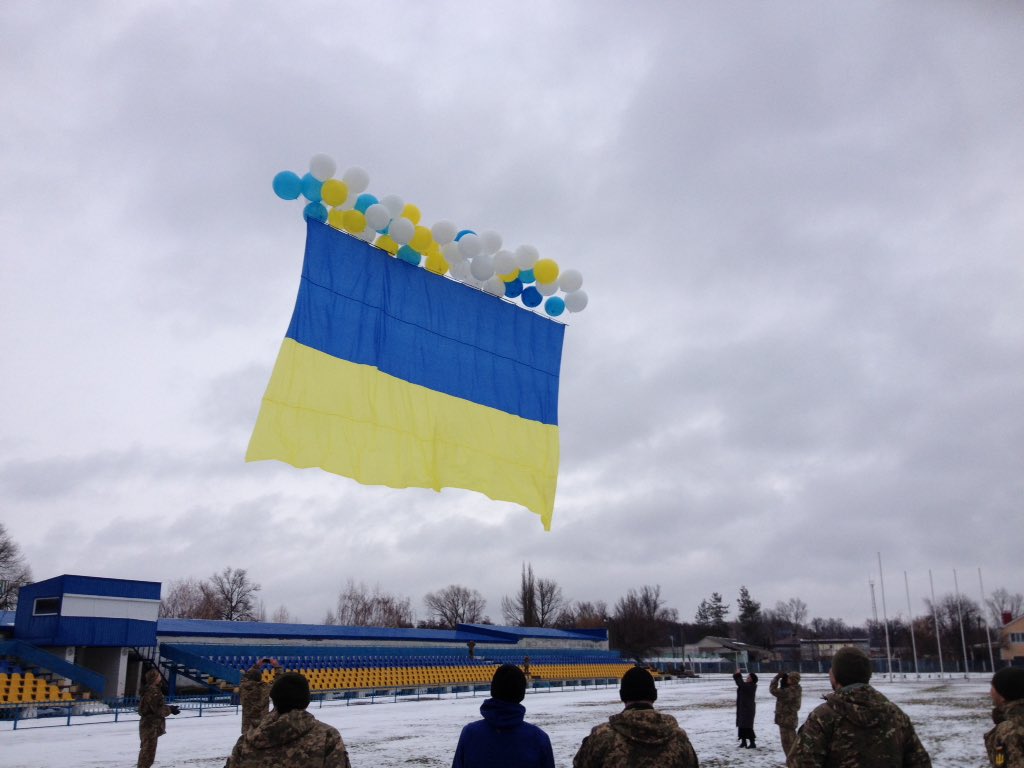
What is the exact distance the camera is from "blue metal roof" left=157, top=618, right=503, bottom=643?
39.7 m

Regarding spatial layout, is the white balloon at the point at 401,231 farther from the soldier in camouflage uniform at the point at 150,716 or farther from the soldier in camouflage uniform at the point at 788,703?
the soldier in camouflage uniform at the point at 788,703

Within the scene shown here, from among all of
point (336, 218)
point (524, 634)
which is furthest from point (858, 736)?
point (524, 634)

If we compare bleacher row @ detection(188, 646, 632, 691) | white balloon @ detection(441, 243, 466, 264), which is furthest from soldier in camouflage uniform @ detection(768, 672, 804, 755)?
bleacher row @ detection(188, 646, 632, 691)

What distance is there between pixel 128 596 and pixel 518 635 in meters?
34.0

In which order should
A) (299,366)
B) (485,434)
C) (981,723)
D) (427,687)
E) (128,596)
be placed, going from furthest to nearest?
(427,687) < (128,596) < (981,723) < (485,434) < (299,366)

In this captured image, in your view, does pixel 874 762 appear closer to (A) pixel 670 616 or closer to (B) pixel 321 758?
(B) pixel 321 758

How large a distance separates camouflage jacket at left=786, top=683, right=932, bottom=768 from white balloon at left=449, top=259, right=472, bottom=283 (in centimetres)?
722

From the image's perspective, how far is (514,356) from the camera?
1109cm

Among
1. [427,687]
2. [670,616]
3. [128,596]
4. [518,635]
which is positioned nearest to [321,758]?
[128,596]

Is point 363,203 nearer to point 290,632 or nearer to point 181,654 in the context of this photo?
point 181,654

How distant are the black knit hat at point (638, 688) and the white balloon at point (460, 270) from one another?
22.1 ft

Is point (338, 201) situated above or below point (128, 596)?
above

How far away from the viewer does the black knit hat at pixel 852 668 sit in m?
4.72

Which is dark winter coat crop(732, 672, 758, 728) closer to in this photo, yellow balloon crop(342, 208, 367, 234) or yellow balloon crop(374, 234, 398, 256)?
yellow balloon crop(374, 234, 398, 256)
